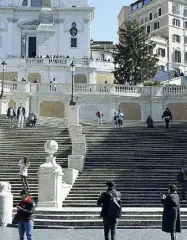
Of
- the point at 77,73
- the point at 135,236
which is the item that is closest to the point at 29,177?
the point at 135,236

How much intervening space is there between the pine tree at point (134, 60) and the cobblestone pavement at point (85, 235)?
40935mm

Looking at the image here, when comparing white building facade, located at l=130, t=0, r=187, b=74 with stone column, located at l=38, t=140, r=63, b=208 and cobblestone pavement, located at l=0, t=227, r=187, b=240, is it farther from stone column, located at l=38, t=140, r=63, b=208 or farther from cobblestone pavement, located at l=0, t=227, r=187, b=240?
cobblestone pavement, located at l=0, t=227, r=187, b=240

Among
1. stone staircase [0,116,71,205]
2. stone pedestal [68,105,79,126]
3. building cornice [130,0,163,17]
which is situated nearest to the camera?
stone staircase [0,116,71,205]

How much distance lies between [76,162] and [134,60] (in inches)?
1374

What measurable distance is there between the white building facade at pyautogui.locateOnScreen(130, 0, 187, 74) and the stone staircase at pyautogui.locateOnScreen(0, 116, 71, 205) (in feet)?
177

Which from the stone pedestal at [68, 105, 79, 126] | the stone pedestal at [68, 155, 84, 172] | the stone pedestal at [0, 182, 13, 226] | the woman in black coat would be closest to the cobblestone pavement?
the stone pedestal at [0, 182, 13, 226]

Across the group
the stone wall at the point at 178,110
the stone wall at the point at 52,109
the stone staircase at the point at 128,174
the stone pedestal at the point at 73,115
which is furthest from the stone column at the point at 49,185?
the stone wall at the point at 178,110

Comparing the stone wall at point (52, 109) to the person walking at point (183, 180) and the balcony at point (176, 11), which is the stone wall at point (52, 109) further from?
the balcony at point (176, 11)

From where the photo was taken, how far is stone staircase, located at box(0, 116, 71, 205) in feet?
81.9

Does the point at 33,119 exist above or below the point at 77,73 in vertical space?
below

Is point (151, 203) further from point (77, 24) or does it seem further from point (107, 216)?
point (77, 24)

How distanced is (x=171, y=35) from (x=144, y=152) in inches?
2452

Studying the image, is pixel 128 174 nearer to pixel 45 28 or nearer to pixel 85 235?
pixel 85 235

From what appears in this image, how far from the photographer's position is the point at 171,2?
90125 mm
